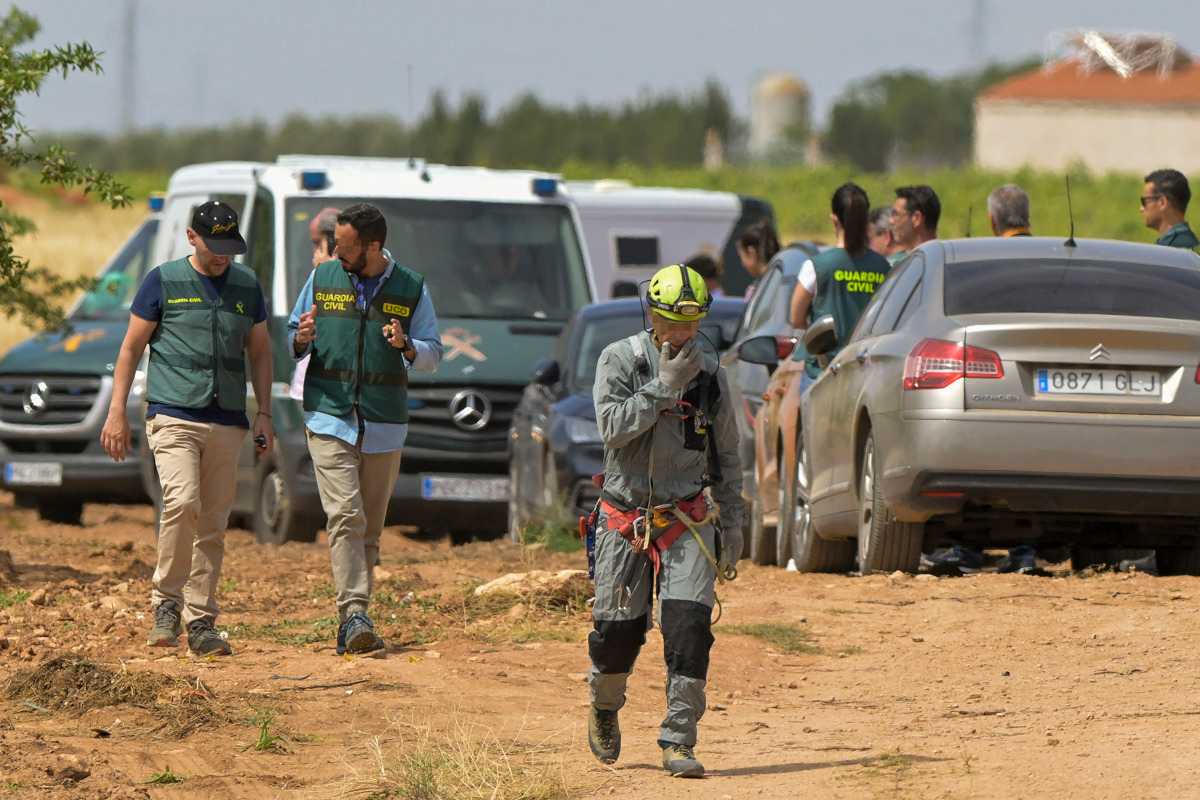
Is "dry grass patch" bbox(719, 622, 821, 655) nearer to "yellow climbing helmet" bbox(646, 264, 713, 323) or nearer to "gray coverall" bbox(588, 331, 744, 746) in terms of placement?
"gray coverall" bbox(588, 331, 744, 746)

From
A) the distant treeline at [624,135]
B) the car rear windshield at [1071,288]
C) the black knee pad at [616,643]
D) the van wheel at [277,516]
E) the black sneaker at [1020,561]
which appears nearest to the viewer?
the black knee pad at [616,643]

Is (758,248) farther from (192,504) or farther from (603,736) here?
(603,736)

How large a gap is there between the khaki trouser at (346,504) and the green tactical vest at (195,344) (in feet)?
1.46

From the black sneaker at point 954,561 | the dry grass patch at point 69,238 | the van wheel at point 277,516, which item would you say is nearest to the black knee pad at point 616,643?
the black sneaker at point 954,561

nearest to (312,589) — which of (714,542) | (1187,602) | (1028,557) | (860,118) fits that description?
(1028,557)

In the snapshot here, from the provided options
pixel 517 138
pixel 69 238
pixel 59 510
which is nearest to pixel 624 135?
pixel 517 138

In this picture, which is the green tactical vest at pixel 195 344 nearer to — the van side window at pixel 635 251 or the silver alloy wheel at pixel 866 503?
the silver alloy wheel at pixel 866 503

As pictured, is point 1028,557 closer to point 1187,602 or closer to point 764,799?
point 1187,602

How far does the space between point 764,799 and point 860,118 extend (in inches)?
4939

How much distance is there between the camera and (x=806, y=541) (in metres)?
13.5

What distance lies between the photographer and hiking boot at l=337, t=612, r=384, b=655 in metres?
10.4

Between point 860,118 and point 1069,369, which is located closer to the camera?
point 1069,369

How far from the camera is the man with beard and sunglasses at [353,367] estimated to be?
1045cm

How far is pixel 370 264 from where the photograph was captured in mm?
10477
